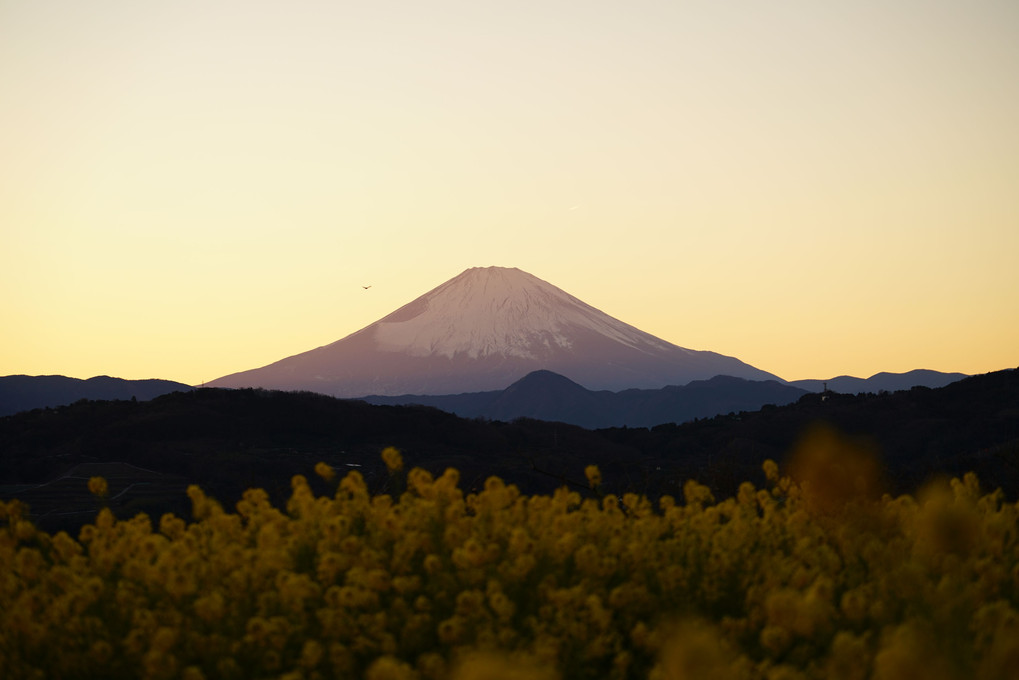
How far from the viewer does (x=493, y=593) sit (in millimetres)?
5816

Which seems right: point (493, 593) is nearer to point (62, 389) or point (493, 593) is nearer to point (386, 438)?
point (386, 438)

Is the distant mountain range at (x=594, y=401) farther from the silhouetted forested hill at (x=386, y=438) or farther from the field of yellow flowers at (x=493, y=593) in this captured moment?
the field of yellow flowers at (x=493, y=593)

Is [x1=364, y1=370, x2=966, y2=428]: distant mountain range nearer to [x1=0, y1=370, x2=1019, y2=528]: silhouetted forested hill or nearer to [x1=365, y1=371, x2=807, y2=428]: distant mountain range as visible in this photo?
[x1=365, y1=371, x2=807, y2=428]: distant mountain range

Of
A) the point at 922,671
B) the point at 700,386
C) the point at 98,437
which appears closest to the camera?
the point at 922,671

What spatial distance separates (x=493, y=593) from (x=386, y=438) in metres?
55.3

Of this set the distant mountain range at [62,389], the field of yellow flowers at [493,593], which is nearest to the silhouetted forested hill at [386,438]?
the field of yellow flowers at [493,593]

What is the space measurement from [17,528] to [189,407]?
54513 mm

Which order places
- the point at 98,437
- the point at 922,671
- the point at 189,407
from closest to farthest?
the point at 922,671
the point at 98,437
the point at 189,407

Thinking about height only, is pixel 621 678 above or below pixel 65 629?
below

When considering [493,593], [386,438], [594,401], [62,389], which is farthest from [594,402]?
[493,593]

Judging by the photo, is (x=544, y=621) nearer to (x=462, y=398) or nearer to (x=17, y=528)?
(x=17, y=528)

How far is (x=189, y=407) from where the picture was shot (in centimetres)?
5975

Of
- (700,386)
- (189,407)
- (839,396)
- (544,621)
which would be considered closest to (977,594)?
(544,621)

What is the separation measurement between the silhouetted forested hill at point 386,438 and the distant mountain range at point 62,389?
110 m
